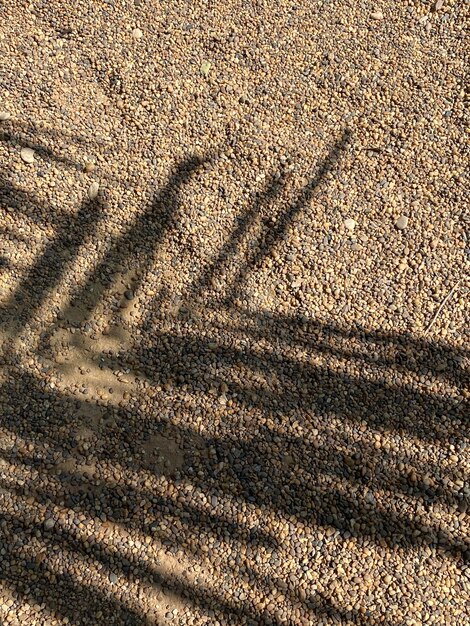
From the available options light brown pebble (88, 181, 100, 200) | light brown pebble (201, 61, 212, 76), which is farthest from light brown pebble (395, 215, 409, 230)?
light brown pebble (88, 181, 100, 200)

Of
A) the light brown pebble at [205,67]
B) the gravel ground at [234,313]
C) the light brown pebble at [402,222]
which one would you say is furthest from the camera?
the light brown pebble at [205,67]

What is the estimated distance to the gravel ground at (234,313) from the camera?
2.49m

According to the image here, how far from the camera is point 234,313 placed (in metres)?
2.84

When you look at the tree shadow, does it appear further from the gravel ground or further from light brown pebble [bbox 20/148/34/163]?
light brown pebble [bbox 20/148/34/163]

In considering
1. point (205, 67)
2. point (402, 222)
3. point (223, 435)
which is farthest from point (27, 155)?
point (402, 222)

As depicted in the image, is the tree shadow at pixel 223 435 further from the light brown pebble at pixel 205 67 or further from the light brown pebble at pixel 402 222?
the light brown pebble at pixel 205 67

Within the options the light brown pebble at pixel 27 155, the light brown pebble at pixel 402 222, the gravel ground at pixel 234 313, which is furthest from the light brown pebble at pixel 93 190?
the light brown pebble at pixel 402 222

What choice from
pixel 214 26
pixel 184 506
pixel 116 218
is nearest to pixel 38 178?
pixel 116 218

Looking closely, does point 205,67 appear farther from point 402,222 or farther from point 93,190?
point 402,222

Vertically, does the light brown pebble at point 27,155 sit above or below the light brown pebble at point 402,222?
below

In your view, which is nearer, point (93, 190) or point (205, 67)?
point (93, 190)

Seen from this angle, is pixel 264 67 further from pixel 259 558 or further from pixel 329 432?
pixel 259 558

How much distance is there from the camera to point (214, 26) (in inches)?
128

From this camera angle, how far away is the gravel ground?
249cm
